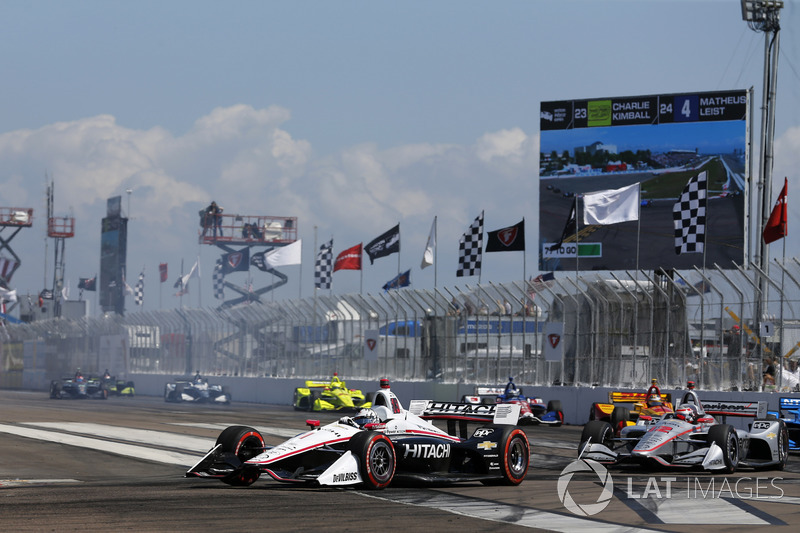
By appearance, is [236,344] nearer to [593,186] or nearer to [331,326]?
[331,326]

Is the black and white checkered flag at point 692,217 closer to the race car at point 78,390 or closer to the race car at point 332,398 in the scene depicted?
the race car at point 332,398

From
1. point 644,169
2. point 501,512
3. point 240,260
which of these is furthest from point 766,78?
point 240,260

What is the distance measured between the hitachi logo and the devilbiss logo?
145 cm

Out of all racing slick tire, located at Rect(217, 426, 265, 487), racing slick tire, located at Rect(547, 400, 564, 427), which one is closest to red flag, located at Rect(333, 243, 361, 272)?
racing slick tire, located at Rect(547, 400, 564, 427)

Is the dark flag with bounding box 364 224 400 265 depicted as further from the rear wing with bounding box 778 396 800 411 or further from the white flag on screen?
the rear wing with bounding box 778 396 800 411

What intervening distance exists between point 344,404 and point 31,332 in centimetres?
3830

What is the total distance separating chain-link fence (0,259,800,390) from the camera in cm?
2520

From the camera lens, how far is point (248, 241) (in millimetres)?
89875

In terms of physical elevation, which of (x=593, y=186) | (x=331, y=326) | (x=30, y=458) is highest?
(x=593, y=186)

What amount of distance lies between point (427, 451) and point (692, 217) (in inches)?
729

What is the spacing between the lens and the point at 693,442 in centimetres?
1592

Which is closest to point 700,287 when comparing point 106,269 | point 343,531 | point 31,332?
point 343,531

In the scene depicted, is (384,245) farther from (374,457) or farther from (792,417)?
(374,457)

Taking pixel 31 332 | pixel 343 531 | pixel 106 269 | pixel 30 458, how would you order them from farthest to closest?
1. pixel 106 269
2. pixel 31 332
3. pixel 30 458
4. pixel 343 531
